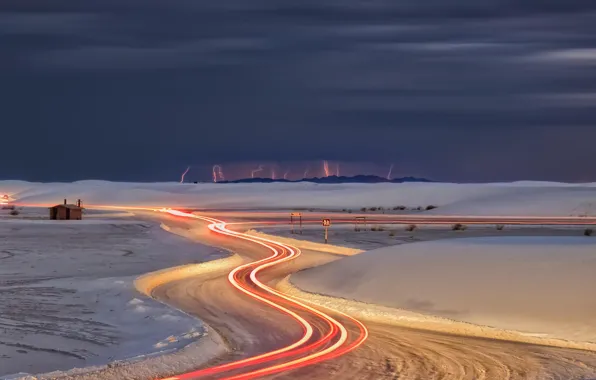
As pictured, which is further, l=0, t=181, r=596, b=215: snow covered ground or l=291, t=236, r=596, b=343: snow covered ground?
l=0, t=181, r=596, b=215: snow covered ground

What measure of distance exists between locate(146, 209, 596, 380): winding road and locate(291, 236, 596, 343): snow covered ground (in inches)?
67.1

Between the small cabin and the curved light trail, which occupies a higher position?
the small cabin

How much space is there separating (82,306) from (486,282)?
10.2 metres

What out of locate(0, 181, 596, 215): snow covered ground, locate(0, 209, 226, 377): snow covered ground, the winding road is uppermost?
locate(0, 181, 596, 215): snow covered ground

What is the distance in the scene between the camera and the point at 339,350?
56.5 ft

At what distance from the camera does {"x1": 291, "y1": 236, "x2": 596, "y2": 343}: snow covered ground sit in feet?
66.2

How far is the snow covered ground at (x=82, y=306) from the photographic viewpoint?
1619 cm

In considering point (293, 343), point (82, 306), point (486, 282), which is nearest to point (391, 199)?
point (486, 282)

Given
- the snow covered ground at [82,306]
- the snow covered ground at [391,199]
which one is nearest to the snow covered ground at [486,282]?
the snow covered ground at [82,306]

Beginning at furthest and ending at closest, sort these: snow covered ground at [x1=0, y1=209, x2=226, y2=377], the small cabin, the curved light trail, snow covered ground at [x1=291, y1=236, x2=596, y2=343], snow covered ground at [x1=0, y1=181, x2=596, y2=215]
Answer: snow covered ground at [x1=0, y1=181, x2=596, y2=215] < the small cabin < snow covered ground at [x1=291, y1=236, x2=596, y2=343] < snow covered ground at [x1=0, y1=209, x2=226, y2=377] < the curved light trail

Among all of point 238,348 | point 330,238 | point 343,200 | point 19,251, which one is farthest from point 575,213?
point 238,348

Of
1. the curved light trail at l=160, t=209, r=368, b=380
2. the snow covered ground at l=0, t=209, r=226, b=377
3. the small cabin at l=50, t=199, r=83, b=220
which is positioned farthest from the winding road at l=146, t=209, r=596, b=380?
the small cabin at l=50, t=199, r=83, b=220

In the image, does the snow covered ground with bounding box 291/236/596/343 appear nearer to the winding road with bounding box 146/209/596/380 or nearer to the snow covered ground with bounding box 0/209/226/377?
the winding road with bounding box 146/209/596/380

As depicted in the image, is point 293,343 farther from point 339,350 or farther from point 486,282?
point 486,282
